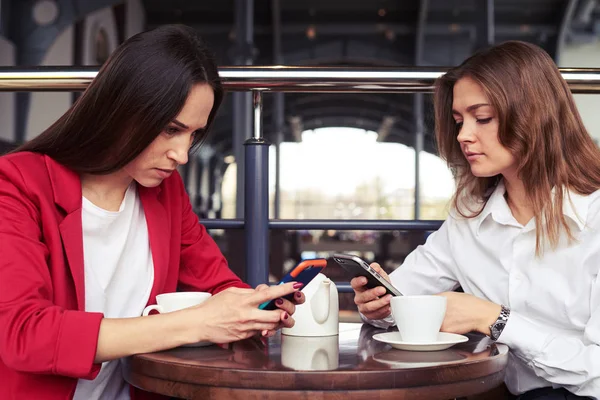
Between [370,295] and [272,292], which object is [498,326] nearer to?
[370,295]

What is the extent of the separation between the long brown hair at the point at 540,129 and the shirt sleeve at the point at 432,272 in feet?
0.87

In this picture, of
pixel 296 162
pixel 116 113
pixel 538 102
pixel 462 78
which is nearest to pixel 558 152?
pixel 538 102

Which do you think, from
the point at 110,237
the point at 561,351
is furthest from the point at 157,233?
the point at 561,351

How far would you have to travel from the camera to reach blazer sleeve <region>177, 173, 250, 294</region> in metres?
1.78

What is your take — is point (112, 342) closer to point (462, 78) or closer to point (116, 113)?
point (116, 113)

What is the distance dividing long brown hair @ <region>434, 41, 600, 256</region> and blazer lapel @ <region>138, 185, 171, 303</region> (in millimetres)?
782

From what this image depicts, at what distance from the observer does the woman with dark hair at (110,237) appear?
123 centimetres

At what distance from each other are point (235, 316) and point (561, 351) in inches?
26.2

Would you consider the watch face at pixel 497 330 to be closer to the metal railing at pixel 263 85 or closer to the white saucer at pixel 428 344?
the white saucer at pixel 428 344

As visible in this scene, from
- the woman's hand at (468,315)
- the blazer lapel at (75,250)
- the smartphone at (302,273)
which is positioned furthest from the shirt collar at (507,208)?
the blazer lapel at (75,250)

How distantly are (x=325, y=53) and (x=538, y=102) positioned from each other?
547 inches

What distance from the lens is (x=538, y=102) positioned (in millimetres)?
1657

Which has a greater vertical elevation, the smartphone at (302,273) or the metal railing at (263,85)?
the metal railing at (263,85)

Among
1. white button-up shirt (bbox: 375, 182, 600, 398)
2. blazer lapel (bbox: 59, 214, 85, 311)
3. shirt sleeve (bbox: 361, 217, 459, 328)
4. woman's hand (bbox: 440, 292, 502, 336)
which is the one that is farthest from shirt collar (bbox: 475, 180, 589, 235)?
blazer lapel (bbox: 59, 214, 85, 311)
